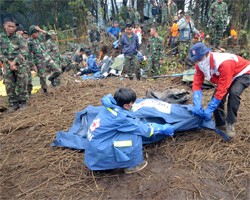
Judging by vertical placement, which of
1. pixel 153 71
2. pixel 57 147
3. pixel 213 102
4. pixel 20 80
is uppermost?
pixel 213 102

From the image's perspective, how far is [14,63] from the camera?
4754 mm

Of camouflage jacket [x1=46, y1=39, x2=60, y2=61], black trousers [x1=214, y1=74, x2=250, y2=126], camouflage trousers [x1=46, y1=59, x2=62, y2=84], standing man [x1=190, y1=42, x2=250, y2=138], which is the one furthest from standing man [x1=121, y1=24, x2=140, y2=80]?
black trousers [x1=214, y1=74, x2=250, y2=126]

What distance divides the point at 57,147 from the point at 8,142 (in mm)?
938

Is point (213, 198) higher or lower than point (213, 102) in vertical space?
lower

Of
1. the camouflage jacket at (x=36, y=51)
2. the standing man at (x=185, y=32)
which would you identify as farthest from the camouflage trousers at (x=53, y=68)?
the standing man at (x=185, y=32)

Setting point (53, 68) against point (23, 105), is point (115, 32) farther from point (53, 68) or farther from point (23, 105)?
point (23, 105)

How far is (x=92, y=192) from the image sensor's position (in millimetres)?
2684

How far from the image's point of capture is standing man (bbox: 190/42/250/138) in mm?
2967

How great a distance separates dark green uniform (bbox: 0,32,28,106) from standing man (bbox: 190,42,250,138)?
3349 mm

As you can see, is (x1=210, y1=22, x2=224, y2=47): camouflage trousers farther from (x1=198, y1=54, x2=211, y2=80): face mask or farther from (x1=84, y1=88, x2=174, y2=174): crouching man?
(x1=84, y1=88, x2=174, y2=174): crouching man

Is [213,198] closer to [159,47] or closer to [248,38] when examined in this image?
[159,47]

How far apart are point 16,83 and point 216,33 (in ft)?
22.4

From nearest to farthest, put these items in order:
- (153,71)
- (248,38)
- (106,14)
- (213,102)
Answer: (213,102) < (153,71) < (248,38) < (106,14)

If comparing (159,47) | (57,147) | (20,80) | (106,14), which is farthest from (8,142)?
(106,14)
